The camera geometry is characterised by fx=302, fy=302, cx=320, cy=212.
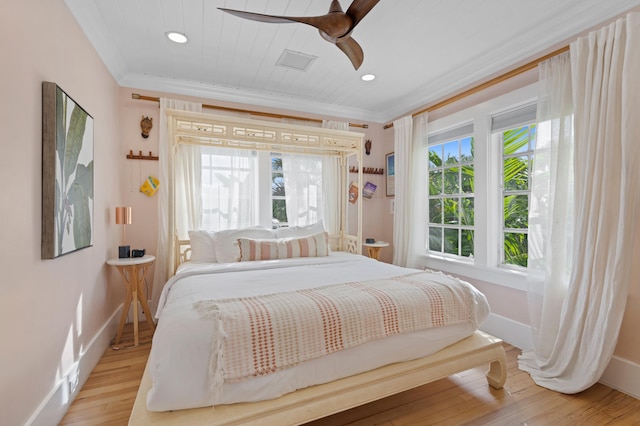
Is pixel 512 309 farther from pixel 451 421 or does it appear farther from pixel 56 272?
pixel 56 272

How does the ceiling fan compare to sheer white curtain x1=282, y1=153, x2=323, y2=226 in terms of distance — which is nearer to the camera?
the ceiling fan

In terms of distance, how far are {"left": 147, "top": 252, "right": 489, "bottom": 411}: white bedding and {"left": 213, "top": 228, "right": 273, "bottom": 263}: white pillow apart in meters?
0.33

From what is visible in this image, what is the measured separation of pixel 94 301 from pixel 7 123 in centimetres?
157

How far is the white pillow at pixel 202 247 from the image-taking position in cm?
289

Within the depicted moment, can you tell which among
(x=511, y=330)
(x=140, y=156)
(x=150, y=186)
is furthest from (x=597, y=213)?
(x=140, y=156)

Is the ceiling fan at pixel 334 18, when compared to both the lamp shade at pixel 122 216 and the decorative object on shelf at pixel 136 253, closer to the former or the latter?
the lamp shade at pixel 122 216

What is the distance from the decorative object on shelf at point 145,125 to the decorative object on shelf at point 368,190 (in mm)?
2694

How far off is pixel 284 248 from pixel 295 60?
1.78 metres

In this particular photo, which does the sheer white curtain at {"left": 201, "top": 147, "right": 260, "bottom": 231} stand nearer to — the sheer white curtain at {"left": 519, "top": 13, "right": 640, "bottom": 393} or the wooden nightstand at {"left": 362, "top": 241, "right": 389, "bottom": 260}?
the wooden nightstand at {"left": 362, "top": 241, "right": 389, "bottom": 260}

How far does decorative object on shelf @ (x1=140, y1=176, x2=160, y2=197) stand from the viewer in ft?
10.4

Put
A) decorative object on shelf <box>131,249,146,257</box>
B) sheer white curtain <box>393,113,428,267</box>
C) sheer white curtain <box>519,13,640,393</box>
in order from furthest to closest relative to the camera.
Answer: sheer white curtain <box>393,113,428,267</box> → decorative object on shelf <box>131,249,146,257</box> → sheer white curtain <box>519,13,640,393</box>

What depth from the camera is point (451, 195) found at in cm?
335

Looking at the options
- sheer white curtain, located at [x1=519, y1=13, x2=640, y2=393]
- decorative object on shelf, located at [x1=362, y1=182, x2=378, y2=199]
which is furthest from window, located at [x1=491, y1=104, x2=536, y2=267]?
decorative object on shelf, located at [x1=362, y1=182, x2=378, y2=199]

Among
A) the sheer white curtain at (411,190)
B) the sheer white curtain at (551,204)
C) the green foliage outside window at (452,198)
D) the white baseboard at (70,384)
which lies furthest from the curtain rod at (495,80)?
the white baseboard at (70,384)
